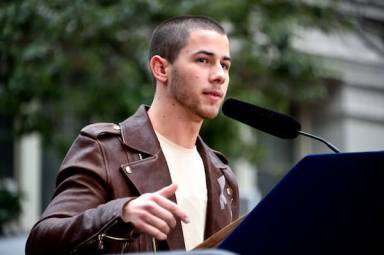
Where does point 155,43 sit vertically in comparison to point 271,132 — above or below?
above

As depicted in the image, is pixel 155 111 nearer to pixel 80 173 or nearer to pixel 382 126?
pixel 80 173

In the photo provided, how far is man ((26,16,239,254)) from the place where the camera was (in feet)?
15.7

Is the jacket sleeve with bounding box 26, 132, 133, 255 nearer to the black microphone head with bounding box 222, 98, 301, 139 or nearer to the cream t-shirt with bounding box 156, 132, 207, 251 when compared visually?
the cream t-shirt with bounding box 156, 132, 207, 251

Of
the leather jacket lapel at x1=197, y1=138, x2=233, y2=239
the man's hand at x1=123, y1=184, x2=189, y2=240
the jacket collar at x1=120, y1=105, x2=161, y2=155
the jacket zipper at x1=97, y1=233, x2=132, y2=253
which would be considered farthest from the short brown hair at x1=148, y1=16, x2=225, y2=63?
the man's hand at x1=123, y1=184, x2=189, y2=240

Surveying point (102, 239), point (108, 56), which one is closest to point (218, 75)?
point (102, 239)

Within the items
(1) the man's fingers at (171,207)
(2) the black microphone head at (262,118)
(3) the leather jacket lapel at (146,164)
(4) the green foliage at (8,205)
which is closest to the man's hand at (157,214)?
(1) the man's fingers at (171,207)

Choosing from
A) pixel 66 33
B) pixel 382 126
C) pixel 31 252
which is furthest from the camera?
pixel 382 126

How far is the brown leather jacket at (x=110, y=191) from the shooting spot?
4.74 meters

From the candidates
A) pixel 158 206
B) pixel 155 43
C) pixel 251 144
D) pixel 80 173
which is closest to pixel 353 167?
pixel 158 206

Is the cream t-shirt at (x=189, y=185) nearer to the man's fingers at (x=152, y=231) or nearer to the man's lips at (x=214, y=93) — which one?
the man's lips at (x=214, y=93)

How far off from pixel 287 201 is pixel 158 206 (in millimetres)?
471

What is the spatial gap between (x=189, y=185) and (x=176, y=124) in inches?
11.9

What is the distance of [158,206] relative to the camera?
4.41m

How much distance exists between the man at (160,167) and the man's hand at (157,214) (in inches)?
4.1
